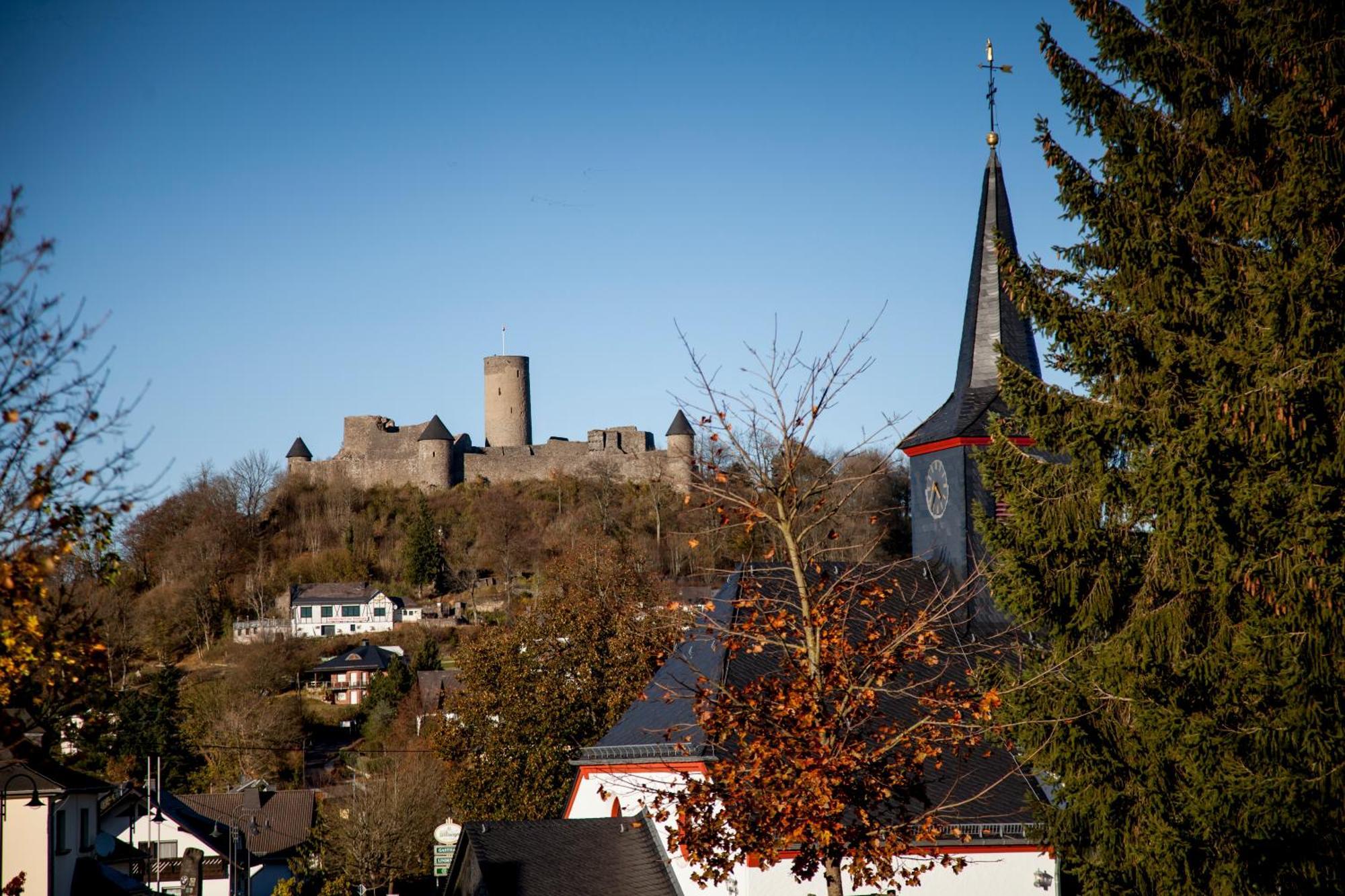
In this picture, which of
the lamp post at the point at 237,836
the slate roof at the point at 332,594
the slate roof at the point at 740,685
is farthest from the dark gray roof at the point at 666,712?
the slate roof at the point at 332,594

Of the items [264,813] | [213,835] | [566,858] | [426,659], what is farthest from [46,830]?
[426,659]

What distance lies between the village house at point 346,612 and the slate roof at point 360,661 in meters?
5.97

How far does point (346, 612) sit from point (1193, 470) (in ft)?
207

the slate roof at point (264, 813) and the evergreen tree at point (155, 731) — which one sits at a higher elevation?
the evergreen tree at point (155, 731)

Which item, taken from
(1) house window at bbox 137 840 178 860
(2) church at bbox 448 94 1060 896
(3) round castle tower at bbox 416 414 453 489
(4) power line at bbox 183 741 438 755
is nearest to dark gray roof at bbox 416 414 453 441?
(3) round castle tower at bbox 416 414 453 489

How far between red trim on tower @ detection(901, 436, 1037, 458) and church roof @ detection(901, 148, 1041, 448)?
0.20ft

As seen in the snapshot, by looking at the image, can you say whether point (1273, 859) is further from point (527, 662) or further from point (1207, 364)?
point (527, 662)

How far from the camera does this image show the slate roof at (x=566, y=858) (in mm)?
14773

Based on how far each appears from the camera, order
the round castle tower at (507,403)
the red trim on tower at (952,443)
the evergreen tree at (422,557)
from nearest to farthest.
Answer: the red trim on tower at (952,443) → the evergreen tree at (422,557) → the round castle tower at (507,403)

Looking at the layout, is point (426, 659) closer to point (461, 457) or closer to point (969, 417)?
point (461, 457)

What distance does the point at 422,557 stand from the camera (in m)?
72.3

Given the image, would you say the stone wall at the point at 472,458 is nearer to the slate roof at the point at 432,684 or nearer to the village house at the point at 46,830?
the slate roof at the point at 432,684

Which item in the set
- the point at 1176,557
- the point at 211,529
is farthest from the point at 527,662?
the point at 211,529

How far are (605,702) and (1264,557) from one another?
21.7 m
